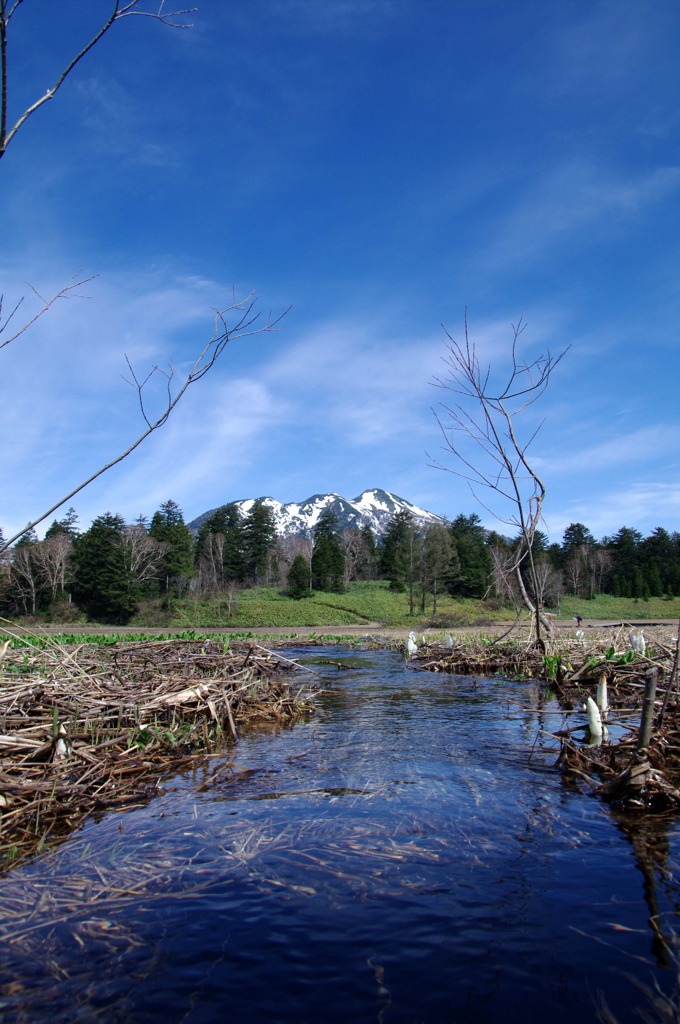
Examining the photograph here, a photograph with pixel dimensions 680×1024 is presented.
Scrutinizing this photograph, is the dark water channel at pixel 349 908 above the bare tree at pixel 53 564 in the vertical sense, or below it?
below

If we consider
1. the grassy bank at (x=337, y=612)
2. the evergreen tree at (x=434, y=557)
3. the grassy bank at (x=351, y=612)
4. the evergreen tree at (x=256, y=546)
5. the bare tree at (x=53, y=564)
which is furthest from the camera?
the evergreen tree at (x=256, y=546)

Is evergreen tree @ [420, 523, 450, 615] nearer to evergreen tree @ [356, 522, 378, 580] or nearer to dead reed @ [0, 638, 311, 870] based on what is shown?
evergreen tree @ [356, 522, 378, 580]

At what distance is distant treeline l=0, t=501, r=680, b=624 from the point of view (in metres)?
56.3

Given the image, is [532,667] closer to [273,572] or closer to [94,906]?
[94,906]

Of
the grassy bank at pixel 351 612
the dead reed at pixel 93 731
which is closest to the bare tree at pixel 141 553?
the grassy bank at pixel 351 612

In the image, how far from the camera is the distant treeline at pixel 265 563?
5631 cm

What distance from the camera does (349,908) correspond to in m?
3.29

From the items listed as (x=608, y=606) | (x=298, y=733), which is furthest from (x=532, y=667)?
(x=608, y=606)

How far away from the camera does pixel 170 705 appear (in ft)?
23.7

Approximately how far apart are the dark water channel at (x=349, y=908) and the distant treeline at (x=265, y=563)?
3372 cm

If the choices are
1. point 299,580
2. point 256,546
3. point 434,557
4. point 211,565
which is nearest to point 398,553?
point 299,580

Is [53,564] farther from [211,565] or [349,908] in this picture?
[349,908]

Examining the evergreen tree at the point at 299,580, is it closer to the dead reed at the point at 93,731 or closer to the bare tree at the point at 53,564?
the bare tree at the point at 53,564

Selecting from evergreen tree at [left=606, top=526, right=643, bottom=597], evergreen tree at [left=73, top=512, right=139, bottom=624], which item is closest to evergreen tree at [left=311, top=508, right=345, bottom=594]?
evergreen tree at [left=73, top=512, right=139, bottom=624]
